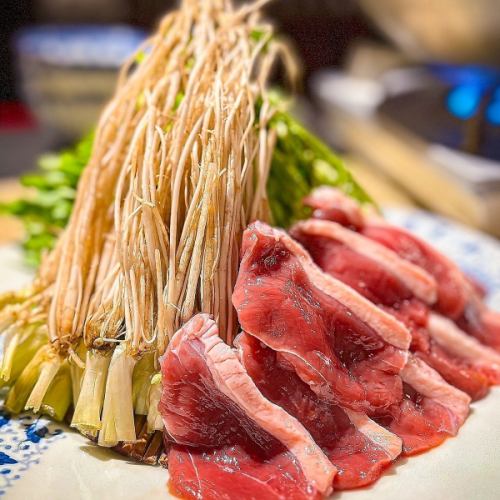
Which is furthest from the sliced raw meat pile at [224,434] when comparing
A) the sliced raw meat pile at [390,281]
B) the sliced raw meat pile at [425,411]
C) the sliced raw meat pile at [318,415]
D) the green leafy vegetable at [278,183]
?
the green leafy vegetable at [278,183]

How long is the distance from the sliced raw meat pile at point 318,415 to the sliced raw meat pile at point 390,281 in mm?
313

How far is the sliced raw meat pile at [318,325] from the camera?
1.26 metres

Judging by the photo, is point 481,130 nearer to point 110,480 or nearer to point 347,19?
point 110,480

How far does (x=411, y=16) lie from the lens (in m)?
2.65

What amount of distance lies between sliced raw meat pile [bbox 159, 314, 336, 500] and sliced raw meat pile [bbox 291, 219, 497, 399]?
0.44m

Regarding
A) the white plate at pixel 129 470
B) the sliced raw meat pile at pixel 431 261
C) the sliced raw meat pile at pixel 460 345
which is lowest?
the white plate at pixel 129 470

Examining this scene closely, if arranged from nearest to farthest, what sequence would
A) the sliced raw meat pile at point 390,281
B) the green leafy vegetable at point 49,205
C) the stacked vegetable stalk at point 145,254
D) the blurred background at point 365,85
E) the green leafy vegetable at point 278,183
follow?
1. the stacked vegetable stalk at point 145,254
2. the sliced raw meat pile at point 390,281
3. the green leafy vegetable at point 278,183
4. the green leafy vegetable at point 49,205
5. the blurred background at point 365,85

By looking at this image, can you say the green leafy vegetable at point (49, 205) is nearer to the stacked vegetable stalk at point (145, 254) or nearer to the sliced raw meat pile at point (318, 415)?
the stacked vegetable stalk at point (145, 254)

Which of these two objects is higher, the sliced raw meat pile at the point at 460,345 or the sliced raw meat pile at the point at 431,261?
the sliced raw meat pile at the point at 431,261

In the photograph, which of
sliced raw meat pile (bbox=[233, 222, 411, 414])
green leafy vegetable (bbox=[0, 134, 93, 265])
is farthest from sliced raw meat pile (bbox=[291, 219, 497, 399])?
green leafy vegetable (bbox=[0, 134, 93, 265])

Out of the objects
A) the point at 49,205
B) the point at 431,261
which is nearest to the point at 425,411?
the point at 431,261

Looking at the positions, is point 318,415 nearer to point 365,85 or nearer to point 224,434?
point 224,434

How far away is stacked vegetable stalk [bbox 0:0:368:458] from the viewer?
1326 mm

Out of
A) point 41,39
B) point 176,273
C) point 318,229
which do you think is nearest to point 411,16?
point 318,229
